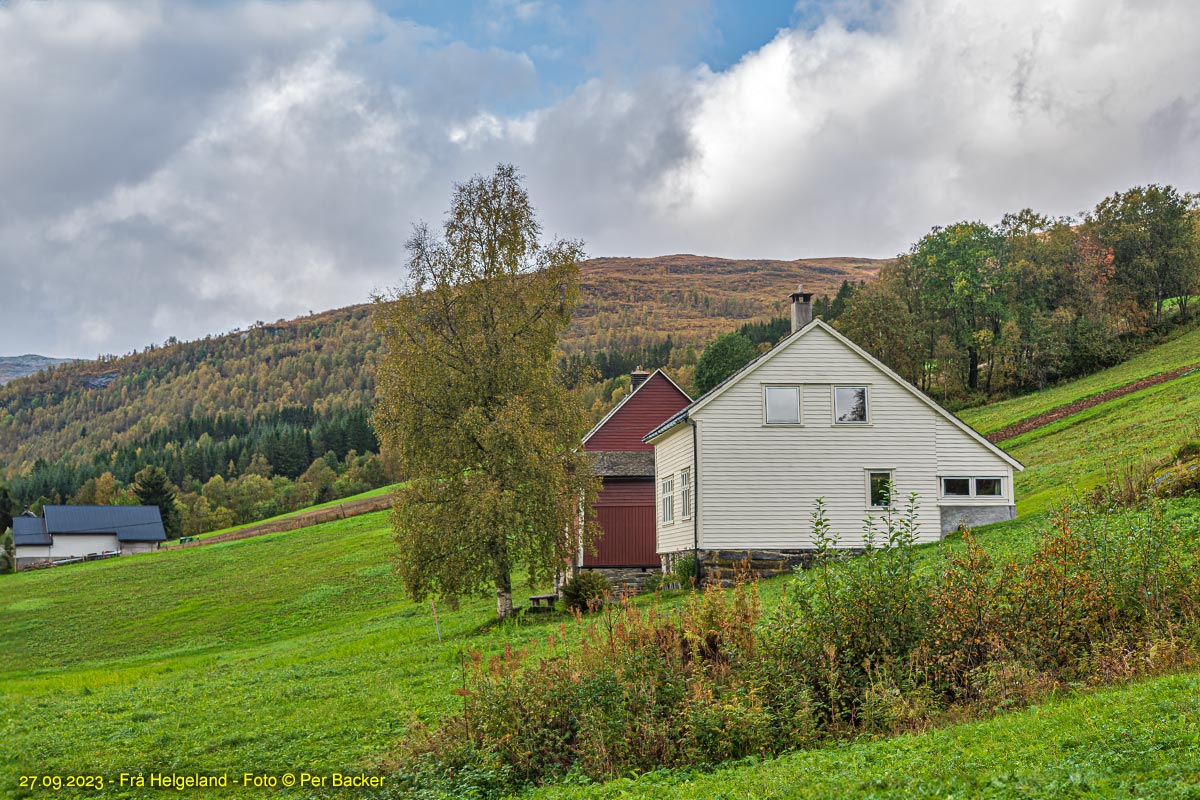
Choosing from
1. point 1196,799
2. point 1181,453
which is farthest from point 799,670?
point 1181,453

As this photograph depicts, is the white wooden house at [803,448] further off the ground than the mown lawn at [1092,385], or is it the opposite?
the mown lawn at [1092,385]

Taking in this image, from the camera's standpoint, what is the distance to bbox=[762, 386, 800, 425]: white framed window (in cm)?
2986

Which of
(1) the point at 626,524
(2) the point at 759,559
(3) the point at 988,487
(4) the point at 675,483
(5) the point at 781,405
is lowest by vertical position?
(2) the point at 759,559

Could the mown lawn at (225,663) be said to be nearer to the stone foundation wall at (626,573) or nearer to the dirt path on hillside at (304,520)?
the stone foundation wall at (626,573)

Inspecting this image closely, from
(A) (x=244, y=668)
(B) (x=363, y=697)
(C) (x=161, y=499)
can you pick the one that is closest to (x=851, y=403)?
(B) (x=363, y=697)

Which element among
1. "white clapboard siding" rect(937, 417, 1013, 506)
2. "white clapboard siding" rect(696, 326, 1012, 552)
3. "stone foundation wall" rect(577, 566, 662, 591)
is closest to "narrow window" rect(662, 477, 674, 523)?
"stone foundation wall" rect(577, 566, 662, 591)

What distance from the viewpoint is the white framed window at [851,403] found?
30.0 meters

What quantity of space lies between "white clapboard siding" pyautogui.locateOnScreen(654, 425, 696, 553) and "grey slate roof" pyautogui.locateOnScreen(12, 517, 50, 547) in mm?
81222

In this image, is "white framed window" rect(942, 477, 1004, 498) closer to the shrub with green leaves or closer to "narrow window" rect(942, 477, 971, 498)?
"narrow window" rect(942, 477, 971, 498)

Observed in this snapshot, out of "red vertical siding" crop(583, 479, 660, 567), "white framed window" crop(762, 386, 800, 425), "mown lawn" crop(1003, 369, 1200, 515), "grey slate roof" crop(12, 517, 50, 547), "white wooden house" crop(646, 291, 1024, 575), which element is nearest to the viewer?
"white wooden house" crop(646, 291, 1024, 575)

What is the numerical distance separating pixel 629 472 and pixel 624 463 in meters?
0.70

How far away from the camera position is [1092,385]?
59438 mm

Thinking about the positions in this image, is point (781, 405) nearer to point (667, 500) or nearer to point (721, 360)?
point (667, 500)

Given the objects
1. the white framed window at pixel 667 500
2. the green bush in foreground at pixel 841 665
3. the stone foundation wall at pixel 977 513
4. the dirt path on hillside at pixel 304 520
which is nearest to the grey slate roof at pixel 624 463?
the white framed window at pixel 667 500
